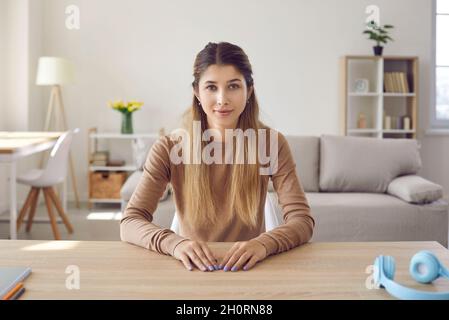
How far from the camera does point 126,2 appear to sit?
205 inches

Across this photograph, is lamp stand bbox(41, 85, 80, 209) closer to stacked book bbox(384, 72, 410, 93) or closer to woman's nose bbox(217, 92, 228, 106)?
stacked book bbox(384, 72, 410, 93)

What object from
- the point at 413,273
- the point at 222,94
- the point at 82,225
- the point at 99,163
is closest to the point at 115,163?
the point at 99,163

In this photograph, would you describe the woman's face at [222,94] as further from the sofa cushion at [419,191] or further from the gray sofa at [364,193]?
the sofa cushion at [419,191]

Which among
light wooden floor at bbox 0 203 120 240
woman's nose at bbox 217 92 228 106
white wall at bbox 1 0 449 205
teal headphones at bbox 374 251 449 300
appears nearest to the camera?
teal headphones at bbox 374 251 449 300

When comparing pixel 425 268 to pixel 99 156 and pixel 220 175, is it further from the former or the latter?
pixel 99 156

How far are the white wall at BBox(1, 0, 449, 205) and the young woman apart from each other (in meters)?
3.69

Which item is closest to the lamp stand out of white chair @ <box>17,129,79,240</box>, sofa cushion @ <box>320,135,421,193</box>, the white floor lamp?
the white floor lamp

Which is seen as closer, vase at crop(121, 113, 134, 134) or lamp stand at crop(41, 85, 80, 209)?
lamp stand at crop(41, 85, 80, 209)

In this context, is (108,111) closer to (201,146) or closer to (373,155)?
(373,155)

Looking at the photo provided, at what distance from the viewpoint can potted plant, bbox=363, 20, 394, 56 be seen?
5031 mm

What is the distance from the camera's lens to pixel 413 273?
1.03 m

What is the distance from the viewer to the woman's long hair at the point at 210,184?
5.00 ft

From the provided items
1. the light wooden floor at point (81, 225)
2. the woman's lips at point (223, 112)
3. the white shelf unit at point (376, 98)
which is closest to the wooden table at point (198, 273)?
the woman's lips at point (223, 112)

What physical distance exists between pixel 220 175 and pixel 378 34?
4.08 m
